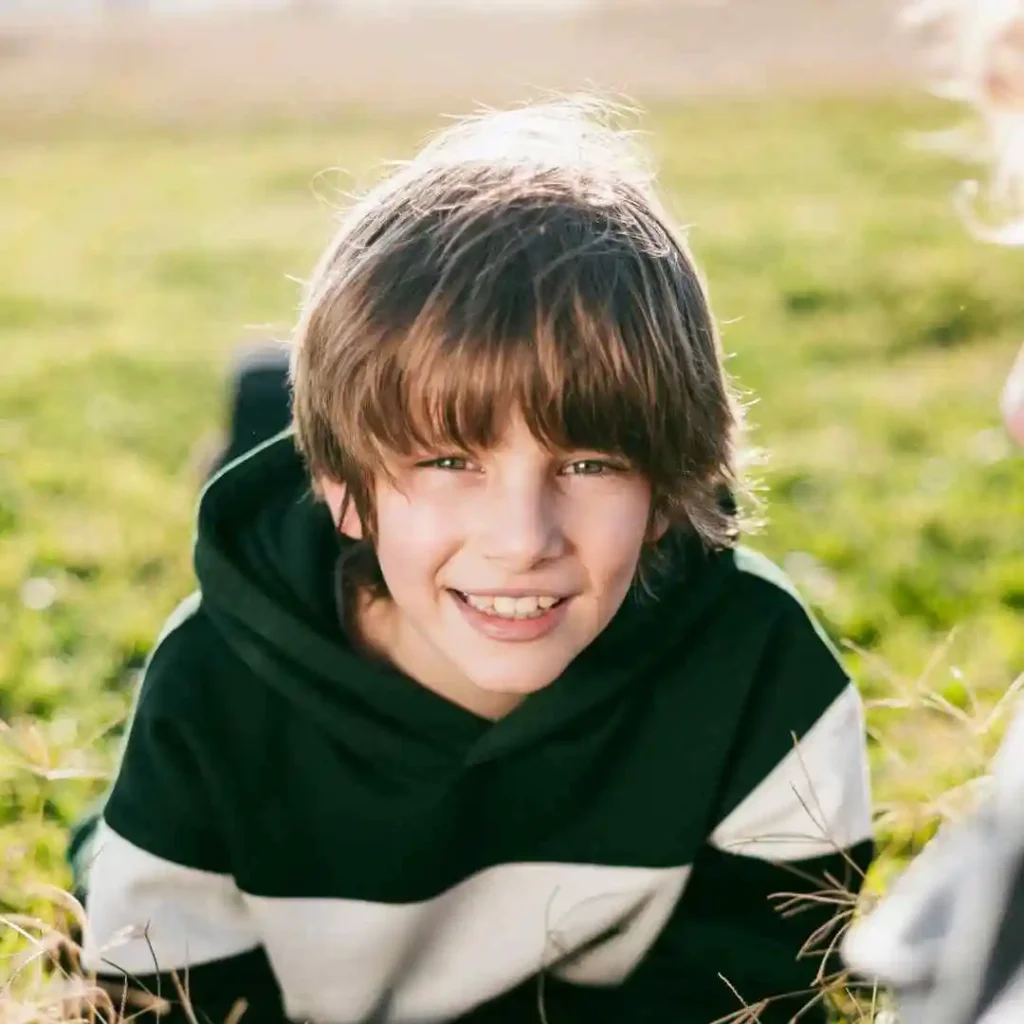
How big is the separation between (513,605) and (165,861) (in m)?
0.67

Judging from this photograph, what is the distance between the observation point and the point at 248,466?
2.65m

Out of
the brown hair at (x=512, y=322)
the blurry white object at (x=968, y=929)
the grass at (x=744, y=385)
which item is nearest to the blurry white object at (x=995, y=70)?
the brown hair at (x=512, y=322)

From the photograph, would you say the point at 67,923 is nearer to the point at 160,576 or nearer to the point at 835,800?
the point at 835,800

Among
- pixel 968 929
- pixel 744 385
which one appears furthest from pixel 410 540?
pixel 744 385

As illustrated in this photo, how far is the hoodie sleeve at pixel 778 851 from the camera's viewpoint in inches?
98.7

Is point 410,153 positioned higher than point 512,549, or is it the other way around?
point 410,153

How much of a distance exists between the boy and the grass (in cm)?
35

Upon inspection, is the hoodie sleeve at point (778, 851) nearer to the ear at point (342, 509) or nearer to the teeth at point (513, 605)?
the teeth at point (513, 605)

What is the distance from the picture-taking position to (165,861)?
7.90ft

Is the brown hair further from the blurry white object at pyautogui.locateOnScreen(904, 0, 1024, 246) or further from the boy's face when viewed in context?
the blurry white object at pyautogui.locateOnScreen(904, 0, 1024, 246)

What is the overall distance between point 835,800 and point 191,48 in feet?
53.8

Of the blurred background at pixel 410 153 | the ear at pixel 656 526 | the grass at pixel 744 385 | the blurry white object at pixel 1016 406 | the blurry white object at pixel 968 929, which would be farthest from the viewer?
the blurred background at pixel 410 153

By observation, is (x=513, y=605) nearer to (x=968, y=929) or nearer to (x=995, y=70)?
(x=968, y=929)

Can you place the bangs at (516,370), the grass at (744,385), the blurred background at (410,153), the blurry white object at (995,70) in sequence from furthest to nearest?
1. the blurred background at (410,153)
2. the grass at (744,385)
3. the blurry white object at (995,70)
4. the bangs at (516,370)
